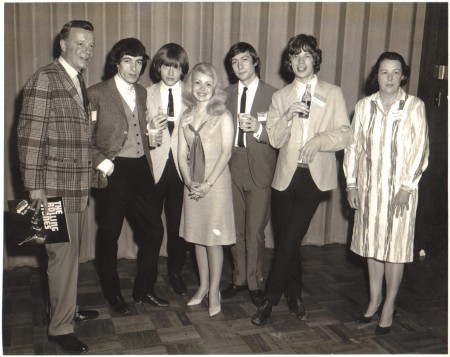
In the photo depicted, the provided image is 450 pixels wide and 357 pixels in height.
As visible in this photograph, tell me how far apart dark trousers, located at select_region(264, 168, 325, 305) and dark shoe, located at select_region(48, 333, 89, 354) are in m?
1.03

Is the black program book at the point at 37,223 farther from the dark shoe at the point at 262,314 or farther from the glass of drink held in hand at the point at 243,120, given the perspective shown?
the dark shoe at the point at 262,314

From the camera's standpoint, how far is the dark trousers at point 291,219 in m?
2.54

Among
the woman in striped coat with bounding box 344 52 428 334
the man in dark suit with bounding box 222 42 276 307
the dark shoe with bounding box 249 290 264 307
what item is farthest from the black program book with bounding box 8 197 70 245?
the woman in striped coat with bounding box 344 52 428 334

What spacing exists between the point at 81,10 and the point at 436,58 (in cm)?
250

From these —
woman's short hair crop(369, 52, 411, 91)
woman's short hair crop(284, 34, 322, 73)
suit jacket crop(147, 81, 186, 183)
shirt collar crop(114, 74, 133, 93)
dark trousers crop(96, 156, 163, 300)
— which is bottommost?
dark trousers crop(96, 156, 163, 300)

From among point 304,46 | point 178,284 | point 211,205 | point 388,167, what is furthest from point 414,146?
point 178,284

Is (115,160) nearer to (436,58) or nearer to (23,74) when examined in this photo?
(23,74)

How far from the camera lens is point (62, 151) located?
2211 millimetres

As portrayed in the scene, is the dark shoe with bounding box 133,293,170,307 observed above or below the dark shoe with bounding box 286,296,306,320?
below

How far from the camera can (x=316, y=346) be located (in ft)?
7.92

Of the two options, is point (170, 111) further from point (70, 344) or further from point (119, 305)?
point (70, 344)

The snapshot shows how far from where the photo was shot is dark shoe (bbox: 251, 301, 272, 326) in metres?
2.64

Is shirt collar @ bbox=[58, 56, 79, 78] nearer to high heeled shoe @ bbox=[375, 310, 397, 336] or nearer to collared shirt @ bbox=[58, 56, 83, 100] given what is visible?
collared shirt @ bbox=[58, 56, 83, 100]

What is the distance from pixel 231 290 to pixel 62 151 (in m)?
1.45
